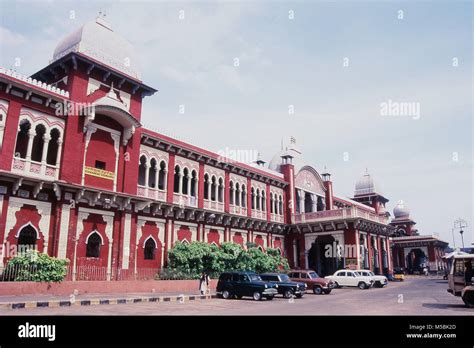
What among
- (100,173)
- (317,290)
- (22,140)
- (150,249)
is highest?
(22,140)

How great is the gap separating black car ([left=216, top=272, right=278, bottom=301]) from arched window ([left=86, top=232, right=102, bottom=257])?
712 centimetres

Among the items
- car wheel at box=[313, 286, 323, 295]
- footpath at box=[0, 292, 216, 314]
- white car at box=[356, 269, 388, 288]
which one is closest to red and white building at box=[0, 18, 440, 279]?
footpath at box=[0, 292, 216, 314]

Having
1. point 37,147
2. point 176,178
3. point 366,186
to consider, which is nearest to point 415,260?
point 366,186

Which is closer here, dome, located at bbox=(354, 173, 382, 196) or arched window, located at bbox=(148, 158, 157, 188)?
arched window, located at bbox=(148, 158, 157, 188)

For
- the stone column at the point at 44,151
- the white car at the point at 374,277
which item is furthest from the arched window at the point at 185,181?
the white car at the point at 374,277

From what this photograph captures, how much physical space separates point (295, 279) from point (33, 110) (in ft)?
61.0

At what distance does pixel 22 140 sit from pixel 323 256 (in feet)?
102

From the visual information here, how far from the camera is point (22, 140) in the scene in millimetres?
20250

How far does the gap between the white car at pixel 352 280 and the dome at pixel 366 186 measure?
3106 cm

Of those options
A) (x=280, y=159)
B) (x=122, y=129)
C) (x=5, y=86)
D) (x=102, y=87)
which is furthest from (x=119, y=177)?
(x=280, y=159)

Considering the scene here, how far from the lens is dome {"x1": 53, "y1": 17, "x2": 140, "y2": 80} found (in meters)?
22.1

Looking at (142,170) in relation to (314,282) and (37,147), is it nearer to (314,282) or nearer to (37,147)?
(37,147)

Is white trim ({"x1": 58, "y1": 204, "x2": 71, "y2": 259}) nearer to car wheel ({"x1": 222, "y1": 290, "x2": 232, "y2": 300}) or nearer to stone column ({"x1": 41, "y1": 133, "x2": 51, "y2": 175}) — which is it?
stone column ({"x1": 41, "y1": 133, "x2": 51, "y2": 175})
